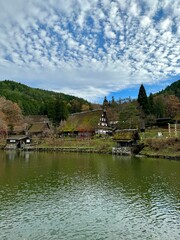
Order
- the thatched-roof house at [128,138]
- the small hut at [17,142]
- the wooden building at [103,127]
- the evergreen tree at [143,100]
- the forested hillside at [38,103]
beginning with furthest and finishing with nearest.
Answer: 1. the forested hillside at [38,103]
2. the wooden building at [103,127]
3. the small hut at [17,142]
4. the evergreen tree at [143,100]
5. the thatched-roof house at [128,138]

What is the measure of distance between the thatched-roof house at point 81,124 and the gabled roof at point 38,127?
5.21m

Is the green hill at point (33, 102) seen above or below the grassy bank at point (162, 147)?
above

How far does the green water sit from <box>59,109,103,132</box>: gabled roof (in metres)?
33.6

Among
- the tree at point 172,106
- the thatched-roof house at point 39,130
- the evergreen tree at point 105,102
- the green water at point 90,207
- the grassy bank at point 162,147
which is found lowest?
the green water at point 90,207

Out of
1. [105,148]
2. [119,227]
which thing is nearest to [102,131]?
[105,148]

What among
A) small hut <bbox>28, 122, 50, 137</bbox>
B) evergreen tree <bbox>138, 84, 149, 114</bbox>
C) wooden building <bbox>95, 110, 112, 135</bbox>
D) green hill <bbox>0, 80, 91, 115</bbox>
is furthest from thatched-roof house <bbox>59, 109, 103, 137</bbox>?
evergreen tree <bbox>138, 84, 149, 114</bbox>

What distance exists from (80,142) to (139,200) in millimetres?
35718

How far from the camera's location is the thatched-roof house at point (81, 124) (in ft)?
181

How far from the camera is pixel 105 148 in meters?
43.7

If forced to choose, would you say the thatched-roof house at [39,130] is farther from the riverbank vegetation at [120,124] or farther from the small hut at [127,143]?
the small hut at [127,143]

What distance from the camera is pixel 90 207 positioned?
44.2 feet

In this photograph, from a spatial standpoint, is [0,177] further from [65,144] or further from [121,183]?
[65,144]

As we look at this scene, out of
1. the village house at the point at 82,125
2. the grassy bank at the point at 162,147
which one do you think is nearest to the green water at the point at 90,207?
the grassy bank at the point at 162,147

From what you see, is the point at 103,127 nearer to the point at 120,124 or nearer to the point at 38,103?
the point at 120,124
